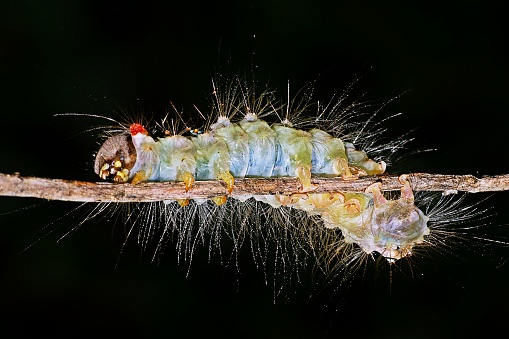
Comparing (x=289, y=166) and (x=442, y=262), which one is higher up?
(x=289, y=166)

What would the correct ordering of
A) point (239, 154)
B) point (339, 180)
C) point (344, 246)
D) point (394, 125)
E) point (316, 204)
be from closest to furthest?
point (339, 180) < point (239, 154) < point (316, 204) < point (344, 246) < point (394, 125)

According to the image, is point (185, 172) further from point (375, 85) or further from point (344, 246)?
point (375, 85)

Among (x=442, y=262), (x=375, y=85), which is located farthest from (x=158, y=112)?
(x=442, y=262)

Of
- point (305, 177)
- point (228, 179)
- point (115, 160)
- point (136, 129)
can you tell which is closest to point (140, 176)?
point (115, 160)

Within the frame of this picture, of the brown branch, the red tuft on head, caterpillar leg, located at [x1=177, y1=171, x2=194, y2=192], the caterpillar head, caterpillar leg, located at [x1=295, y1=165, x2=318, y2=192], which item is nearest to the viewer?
the brown branch

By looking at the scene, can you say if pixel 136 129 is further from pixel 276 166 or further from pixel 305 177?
pixel 305 177

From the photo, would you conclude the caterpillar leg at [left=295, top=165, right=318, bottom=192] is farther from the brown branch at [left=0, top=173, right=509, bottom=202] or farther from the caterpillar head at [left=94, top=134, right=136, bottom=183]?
the caterpillar head at [left=94, top=134, right=136, bottom=183]

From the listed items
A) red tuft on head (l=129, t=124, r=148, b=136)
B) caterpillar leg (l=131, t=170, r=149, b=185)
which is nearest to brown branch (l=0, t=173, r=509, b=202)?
caterpillar leg (l=131, t=170, r=149, b=185)
